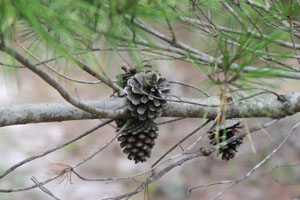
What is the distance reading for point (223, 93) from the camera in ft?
2.20

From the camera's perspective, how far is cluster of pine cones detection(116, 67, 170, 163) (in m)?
1.02

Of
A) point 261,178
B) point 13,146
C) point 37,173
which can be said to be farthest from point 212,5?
point 13,146

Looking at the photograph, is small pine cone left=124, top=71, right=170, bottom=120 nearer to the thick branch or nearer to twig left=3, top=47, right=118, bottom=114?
the thick branch

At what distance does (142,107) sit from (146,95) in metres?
0.04

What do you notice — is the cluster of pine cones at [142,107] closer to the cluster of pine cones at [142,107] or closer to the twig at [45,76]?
the cluster of pine cones at [142,107]

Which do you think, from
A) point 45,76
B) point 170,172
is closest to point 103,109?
point 45,76

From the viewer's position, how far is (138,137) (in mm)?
1075

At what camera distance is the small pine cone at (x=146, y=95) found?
40.2 inches

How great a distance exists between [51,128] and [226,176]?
1777 mm

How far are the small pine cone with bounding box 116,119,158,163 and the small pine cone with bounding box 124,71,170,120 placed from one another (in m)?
0.04

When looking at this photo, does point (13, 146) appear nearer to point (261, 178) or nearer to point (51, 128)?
point (51, 128)

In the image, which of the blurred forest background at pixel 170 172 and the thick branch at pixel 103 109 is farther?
the blurred forest background at pixel 170 172

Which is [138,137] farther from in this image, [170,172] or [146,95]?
[170,172]

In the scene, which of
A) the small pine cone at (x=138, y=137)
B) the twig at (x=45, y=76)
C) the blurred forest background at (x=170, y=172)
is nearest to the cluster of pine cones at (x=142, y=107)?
the small pine cone at (x=138, y=137)
